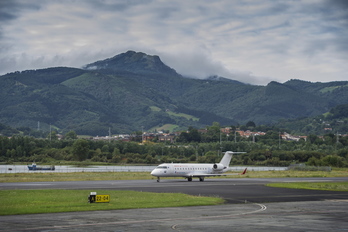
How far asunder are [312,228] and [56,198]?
84.5 ft

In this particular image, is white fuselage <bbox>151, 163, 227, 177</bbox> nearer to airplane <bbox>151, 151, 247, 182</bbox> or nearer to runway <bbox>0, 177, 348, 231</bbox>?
airplane <bbox>151, 151, 247, 182</bbox>

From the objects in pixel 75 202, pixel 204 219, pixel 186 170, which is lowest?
pixel 204 219

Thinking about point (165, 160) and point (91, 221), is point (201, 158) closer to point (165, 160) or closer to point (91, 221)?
point (165, 160)

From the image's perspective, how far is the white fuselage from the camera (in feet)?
273

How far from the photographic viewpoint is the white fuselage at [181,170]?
273 feet

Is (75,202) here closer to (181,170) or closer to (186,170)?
(181,170)

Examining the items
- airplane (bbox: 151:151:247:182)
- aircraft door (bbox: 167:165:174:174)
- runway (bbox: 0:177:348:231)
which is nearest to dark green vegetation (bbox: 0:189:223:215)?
runway (bbox: 0:177:348:231)

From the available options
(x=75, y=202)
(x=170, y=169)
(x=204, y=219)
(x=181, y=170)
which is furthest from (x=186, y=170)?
(x=204, y=219)

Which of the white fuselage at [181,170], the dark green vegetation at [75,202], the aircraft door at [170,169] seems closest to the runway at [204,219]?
the dark green vegetation at [75,202]

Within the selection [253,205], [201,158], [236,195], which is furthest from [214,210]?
[201,158]

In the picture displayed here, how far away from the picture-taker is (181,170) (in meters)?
85.2

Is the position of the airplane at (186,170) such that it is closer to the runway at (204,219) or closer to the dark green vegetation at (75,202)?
the dark green vegetation at (75,202)

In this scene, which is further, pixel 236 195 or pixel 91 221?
pixel 236 195

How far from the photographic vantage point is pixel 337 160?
153 m
